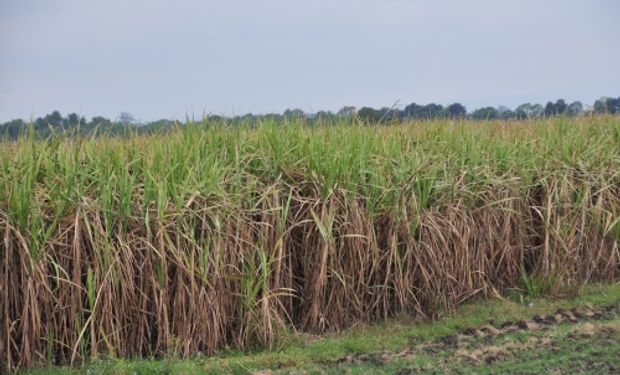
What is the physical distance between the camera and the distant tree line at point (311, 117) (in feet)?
21.0

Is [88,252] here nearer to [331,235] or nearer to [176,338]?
[176,338]

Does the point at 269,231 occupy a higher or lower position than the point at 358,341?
higher

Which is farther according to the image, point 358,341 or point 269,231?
point 269,231

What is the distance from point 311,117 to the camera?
7781mm

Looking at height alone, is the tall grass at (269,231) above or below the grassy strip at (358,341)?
above

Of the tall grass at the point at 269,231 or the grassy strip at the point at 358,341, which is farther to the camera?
the tall grass at the point at 269,231

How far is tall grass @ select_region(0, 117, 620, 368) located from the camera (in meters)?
5.37

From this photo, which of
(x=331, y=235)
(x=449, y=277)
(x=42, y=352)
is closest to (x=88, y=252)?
(x=42, y=352)

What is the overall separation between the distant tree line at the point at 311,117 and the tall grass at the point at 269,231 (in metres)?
0.24

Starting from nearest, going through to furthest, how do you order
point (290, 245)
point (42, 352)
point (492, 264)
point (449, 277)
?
point (42, 352) → point (290, 245) → point (449, 277) → point (492, 264)

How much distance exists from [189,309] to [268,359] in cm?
64

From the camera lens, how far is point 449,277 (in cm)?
661

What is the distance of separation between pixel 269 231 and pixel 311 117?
6.76 ft

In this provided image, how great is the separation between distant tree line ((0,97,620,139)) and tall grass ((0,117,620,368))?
9.5 inches
